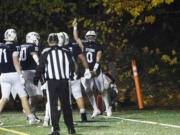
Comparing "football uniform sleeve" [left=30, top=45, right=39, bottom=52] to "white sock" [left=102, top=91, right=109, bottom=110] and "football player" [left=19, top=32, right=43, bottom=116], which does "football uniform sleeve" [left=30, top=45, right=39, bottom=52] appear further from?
"white sock" [left=102, top=91, right=109, bottom=110]

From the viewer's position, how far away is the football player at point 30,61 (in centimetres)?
1288

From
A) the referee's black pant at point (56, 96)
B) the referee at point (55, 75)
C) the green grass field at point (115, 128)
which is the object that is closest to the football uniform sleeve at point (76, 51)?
the green grass field at point (115, 128)

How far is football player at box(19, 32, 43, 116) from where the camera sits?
12878mm

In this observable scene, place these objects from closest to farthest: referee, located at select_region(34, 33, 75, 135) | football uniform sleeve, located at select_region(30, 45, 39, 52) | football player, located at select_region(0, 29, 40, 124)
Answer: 1. referee, located at select_region(34, 33, 75, 135)
2. football player, located at select_region(0, 29, 40, 124)
3. football uniform sleeve, located at select_region(30, 45, 39, 52)

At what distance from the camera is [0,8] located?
20156 mm

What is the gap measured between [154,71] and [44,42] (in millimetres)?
5213

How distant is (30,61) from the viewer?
13172 millimetres

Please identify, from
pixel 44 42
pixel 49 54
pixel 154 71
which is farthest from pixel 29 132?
pixel 154 71

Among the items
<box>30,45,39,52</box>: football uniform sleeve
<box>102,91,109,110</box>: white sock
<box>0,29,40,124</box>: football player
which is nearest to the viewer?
<box>0,29,40,124</box>: football player

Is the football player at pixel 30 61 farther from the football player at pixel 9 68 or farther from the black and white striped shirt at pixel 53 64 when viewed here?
the black and white striped shirt at pixel 53 64

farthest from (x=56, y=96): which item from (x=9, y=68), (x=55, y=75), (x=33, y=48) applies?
(x=33, y=48)

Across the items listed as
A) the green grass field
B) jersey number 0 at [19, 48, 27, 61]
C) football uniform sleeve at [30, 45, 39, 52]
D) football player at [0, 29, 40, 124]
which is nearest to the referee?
the green grass field

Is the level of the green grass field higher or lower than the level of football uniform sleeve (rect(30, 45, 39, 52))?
lower

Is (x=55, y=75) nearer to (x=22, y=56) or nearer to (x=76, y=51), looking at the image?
(x=76, y=51)
